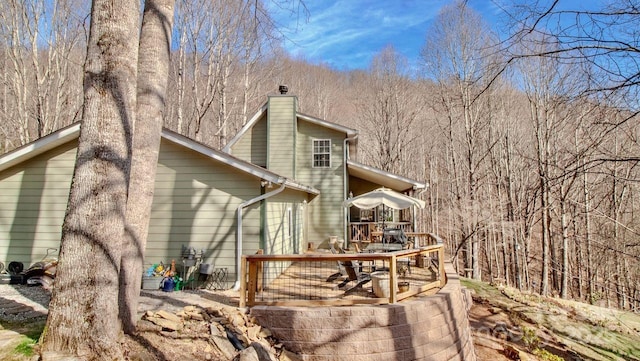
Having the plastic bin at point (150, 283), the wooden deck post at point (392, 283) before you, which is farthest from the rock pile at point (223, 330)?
the plastic bin at point (150, 283)

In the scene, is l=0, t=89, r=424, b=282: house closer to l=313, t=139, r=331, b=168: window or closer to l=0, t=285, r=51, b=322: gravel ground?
l=0, t=285, r=51, b=322: gravel ground

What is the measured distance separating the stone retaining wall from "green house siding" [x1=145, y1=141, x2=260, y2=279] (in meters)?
2.45

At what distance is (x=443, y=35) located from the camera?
16.9 meters

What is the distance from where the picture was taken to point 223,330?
4.43 m

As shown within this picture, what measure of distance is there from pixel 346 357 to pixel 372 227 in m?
9.25

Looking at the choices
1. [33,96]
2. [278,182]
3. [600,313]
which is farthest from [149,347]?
[33,96]

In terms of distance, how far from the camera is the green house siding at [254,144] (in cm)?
1240

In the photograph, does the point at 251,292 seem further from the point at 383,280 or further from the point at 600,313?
the point at 600,313

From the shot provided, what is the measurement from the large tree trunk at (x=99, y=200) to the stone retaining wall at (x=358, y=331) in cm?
234

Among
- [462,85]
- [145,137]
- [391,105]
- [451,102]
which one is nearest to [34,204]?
[145,137]

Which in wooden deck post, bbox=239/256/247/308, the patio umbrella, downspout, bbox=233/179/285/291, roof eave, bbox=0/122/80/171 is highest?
roof eave, bbox=0/122/80/171

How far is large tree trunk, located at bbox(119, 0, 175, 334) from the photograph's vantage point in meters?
3.90

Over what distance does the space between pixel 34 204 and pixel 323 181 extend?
8.66m

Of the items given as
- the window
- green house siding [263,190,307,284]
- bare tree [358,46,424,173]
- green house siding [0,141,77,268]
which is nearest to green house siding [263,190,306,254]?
green house siding [263,190,307,284]
